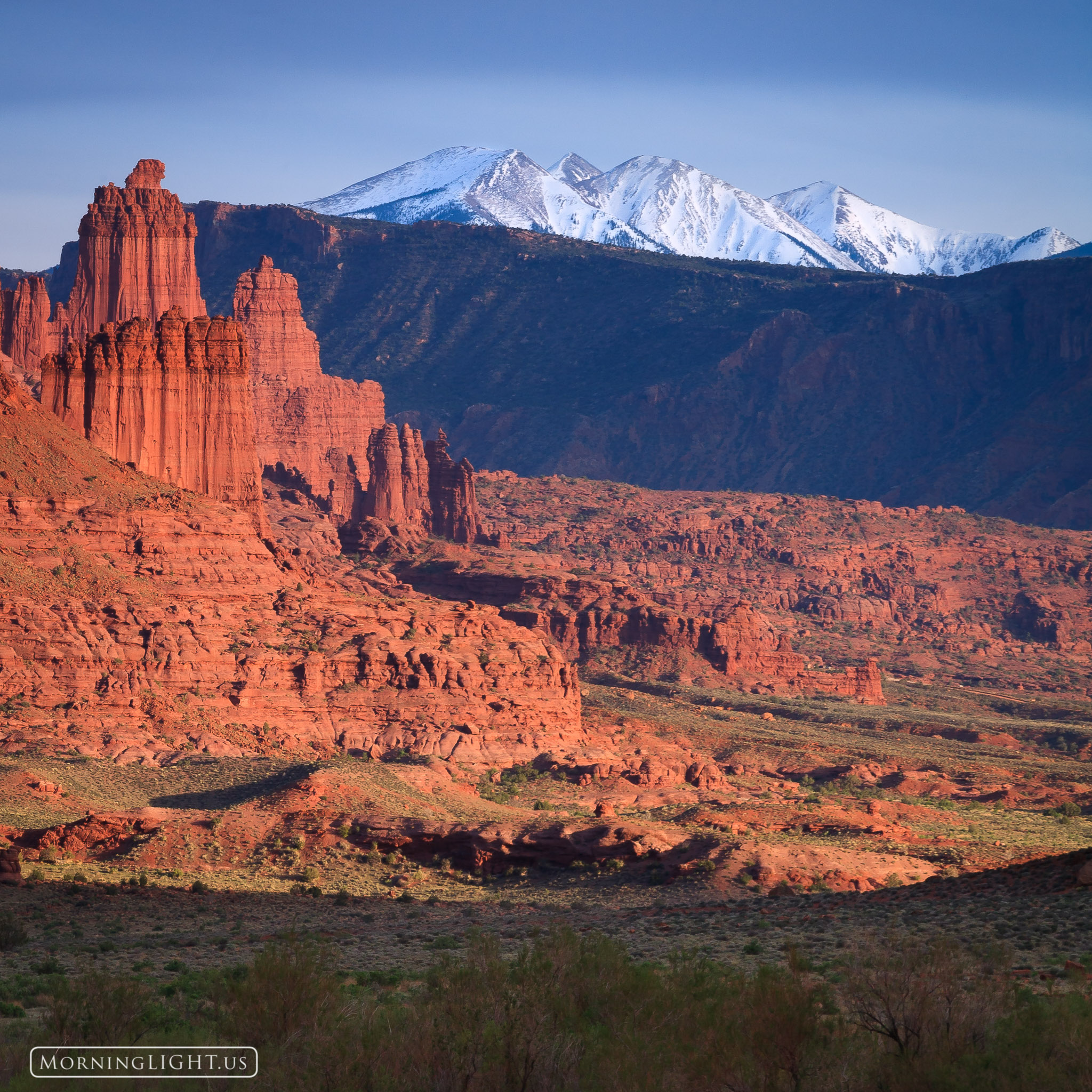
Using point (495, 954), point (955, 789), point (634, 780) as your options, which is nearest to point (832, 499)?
point (955, 789)

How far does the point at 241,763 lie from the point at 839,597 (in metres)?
85.8

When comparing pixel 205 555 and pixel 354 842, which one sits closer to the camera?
pixel 354 842

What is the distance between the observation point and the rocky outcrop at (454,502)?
121 metres

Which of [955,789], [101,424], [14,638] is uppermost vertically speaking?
[101,424]

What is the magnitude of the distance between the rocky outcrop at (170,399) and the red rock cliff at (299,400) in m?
49.9

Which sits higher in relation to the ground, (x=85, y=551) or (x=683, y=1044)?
(x=85, y=551)

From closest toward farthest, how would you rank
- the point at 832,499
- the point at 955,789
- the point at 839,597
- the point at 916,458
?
1. the point at 955,789
2. the point at 839,597
3. the point at 832,499
4. the point at 916,458

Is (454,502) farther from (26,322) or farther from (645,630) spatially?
(26,322)

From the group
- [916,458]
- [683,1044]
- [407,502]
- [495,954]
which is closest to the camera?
[683,1044]

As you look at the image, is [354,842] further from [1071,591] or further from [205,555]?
[1071,591]

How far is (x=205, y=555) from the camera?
6588cm

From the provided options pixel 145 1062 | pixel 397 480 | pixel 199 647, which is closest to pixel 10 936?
pixel 145 1062

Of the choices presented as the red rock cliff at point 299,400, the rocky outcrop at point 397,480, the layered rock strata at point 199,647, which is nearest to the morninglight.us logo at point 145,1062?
the layered rock strata at point 199,647

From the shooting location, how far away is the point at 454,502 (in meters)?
121
